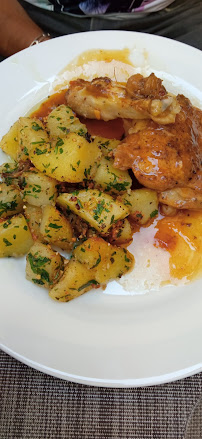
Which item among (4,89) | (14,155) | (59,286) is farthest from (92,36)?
(59,286)

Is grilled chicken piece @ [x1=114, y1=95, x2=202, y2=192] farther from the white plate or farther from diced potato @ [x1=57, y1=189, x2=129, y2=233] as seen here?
the white plate

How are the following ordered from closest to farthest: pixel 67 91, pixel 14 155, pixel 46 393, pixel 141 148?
pixel 46 393, pixel 141 148, pixel 14 155, pixel 67 91

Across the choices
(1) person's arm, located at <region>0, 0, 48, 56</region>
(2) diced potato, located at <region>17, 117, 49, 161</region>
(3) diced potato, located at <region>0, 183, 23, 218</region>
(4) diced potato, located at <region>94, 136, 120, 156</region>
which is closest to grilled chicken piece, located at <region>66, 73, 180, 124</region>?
(4) diced potato, located at <region>94, 136, 120, 156</region>

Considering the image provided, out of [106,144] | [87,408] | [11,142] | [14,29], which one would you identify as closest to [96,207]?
[106,144]

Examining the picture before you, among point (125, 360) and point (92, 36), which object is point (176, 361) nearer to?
point (125, 360)

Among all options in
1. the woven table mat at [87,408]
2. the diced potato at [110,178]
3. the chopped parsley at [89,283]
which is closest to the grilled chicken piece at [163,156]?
the diced potato at [110,178]

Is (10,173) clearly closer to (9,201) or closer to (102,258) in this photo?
(9,201)
